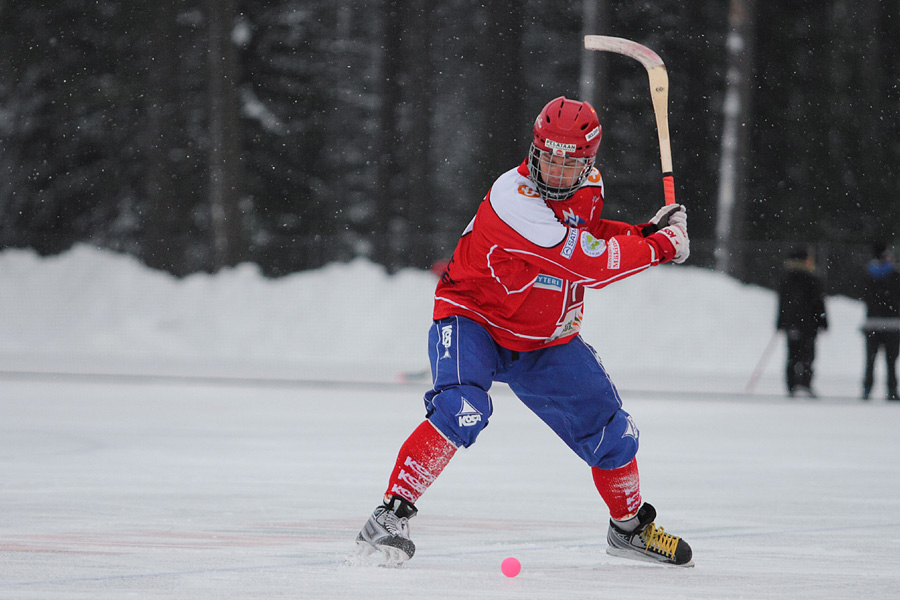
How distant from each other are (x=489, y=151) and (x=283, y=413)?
48.4 ft

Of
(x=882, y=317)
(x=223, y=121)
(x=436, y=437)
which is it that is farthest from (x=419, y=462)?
(x=223, y=121)

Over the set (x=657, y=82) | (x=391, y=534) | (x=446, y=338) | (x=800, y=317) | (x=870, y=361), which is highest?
(x=657, y=82)

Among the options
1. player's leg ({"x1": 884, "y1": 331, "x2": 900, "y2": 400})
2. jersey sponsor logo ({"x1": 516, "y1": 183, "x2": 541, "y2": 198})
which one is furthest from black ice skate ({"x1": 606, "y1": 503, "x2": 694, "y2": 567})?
player's leg ({"x1": 884, "y1": 331, "x2": 900, "y2": 400})

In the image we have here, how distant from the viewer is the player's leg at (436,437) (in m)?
4.04

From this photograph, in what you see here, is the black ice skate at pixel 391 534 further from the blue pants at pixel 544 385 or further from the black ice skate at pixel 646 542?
the black ice skate at pixel 646 542

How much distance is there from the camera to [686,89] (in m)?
23.8

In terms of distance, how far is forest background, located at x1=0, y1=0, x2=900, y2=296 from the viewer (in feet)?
71.3

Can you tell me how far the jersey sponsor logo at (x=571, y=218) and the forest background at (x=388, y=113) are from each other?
16.0 meters

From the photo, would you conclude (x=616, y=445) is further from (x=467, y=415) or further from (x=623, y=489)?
(x=467, y=415)

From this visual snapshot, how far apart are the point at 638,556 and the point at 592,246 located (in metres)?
1.13

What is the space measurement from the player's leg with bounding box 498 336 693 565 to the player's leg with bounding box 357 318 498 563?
0.76 feet

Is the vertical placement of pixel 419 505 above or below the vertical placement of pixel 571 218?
below

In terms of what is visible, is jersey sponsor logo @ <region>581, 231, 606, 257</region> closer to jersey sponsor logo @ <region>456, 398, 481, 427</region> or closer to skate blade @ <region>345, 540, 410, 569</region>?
jersey sponsor logo @ <region>456, 398, 481, 427</region>

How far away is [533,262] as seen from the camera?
4.07 metres
